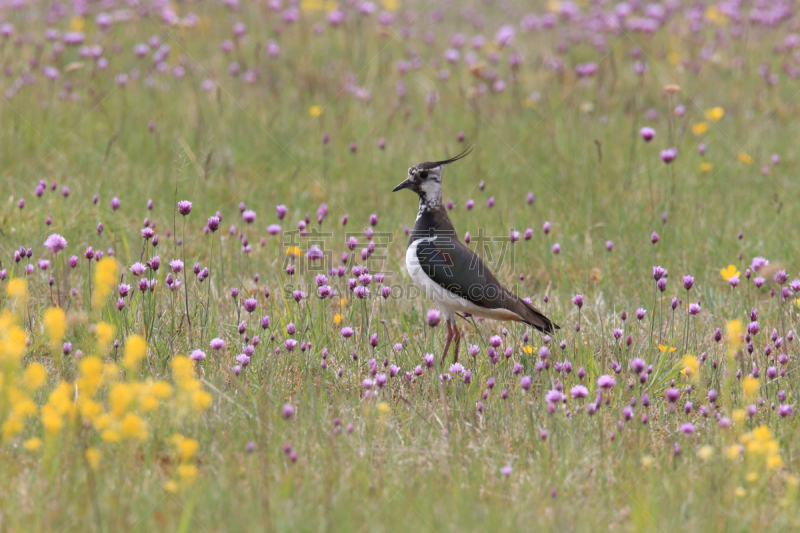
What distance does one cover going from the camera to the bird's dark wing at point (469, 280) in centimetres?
459

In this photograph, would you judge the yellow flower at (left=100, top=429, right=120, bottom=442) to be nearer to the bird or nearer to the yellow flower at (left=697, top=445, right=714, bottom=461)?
the bird

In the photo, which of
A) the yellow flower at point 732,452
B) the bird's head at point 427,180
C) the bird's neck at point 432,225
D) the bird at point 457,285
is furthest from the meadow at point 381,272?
the bird's head at point 427,180

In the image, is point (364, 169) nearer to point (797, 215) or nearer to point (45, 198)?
point (45, 198)

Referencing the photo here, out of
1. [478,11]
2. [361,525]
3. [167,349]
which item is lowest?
[478,11]

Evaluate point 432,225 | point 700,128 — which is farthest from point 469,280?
point 700,128

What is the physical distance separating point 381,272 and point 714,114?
4.74m

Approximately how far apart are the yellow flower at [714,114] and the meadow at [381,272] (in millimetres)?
83

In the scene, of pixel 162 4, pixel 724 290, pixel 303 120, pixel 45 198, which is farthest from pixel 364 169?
pixel 162 4

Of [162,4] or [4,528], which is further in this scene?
[162,4]

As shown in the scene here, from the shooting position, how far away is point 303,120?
812cm

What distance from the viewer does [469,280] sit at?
4652 millimetres

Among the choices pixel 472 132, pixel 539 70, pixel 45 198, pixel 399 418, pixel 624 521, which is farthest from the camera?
pixel 539 70

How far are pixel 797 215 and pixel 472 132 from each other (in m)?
3.04

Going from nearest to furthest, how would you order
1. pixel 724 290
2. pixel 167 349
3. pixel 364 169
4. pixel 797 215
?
pixel 167 349, pixel 724 290, pixel 797 215, pixel 364 169
